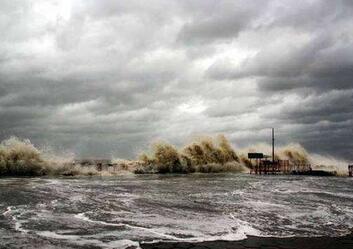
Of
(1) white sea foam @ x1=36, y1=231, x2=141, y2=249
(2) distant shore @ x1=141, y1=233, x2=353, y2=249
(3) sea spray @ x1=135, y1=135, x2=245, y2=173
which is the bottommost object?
(2) distant shore @ x1=141, y1=233, x2=353, y2=249

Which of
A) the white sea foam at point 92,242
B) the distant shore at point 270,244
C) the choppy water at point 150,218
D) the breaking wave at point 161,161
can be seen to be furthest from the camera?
the breaking wave at point 161,161

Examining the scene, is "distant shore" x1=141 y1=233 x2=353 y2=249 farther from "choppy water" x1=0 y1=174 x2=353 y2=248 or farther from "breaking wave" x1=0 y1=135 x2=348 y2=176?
"breaking wave" x1=0 y1=135 x2=348 y2=176

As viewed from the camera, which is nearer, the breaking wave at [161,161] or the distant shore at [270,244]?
the distant shore at [270,244]

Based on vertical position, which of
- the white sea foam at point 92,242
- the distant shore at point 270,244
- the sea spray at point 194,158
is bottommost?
the distant shore at point 270,244

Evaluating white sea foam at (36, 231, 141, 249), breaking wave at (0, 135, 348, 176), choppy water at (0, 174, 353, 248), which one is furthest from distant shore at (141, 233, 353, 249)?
breaking wave at (0, 135, 348, 176)

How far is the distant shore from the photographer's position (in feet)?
37.6

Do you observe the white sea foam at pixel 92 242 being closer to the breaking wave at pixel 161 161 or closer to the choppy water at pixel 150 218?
the choppy water at pixel 150 218

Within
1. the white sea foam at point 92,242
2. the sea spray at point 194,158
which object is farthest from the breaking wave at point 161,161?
the white sea foam at point 92,242

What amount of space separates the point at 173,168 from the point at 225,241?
57.6m

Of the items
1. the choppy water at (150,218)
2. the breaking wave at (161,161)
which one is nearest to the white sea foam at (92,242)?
the choppy water at (150,218)

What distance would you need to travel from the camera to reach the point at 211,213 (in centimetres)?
1748

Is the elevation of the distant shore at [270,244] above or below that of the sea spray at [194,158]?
below

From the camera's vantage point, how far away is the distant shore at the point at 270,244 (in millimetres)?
11453

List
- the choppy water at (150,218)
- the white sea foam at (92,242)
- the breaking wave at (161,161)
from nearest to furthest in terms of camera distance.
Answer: the white sea foam at (92,242) < the choppy water at (150,218) < the breaking wave at (161,161)
